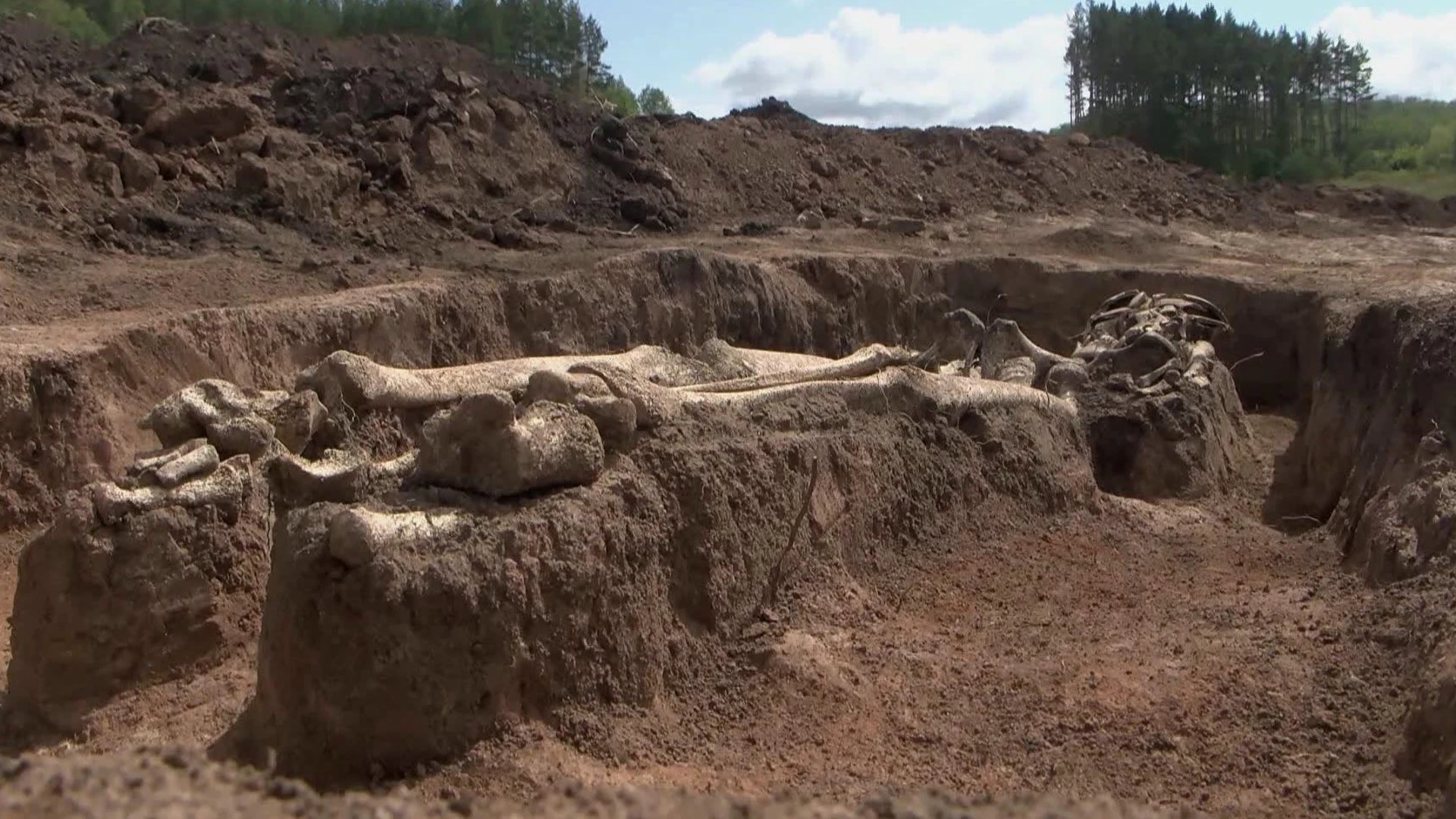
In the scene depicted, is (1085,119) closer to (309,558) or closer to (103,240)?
(103,240)

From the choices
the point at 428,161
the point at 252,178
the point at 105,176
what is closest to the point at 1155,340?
the point at 428,161

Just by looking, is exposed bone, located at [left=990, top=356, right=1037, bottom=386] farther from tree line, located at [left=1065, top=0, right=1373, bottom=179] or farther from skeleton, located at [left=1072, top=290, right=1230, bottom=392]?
tree line, located at [left=1065, top=0, right=1373, bottom=179]

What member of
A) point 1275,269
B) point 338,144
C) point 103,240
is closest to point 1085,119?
point 1275,269

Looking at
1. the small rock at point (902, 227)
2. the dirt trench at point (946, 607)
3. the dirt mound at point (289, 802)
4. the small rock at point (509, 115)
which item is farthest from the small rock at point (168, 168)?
the dirt mound at point (289, 802)

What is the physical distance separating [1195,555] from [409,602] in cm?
522

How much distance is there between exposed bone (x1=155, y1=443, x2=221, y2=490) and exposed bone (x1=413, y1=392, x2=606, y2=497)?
1.19 metres

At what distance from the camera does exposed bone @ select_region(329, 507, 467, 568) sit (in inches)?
207

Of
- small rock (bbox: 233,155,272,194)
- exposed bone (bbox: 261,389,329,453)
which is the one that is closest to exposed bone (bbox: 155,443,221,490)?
exposed bone (bbox: 261,389,329,453)

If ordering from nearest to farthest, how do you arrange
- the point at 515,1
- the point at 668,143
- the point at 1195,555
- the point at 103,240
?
the point at 1195,555 < the point at 103,240 < the point at 668,143 < the point at 515,1

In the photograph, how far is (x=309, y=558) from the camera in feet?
17.5

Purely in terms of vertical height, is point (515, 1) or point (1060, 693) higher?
point (515, 1)

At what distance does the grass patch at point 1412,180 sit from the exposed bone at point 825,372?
62.8 feet

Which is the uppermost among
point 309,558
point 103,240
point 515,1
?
point 515,1

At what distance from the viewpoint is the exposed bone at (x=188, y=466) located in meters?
6.43
